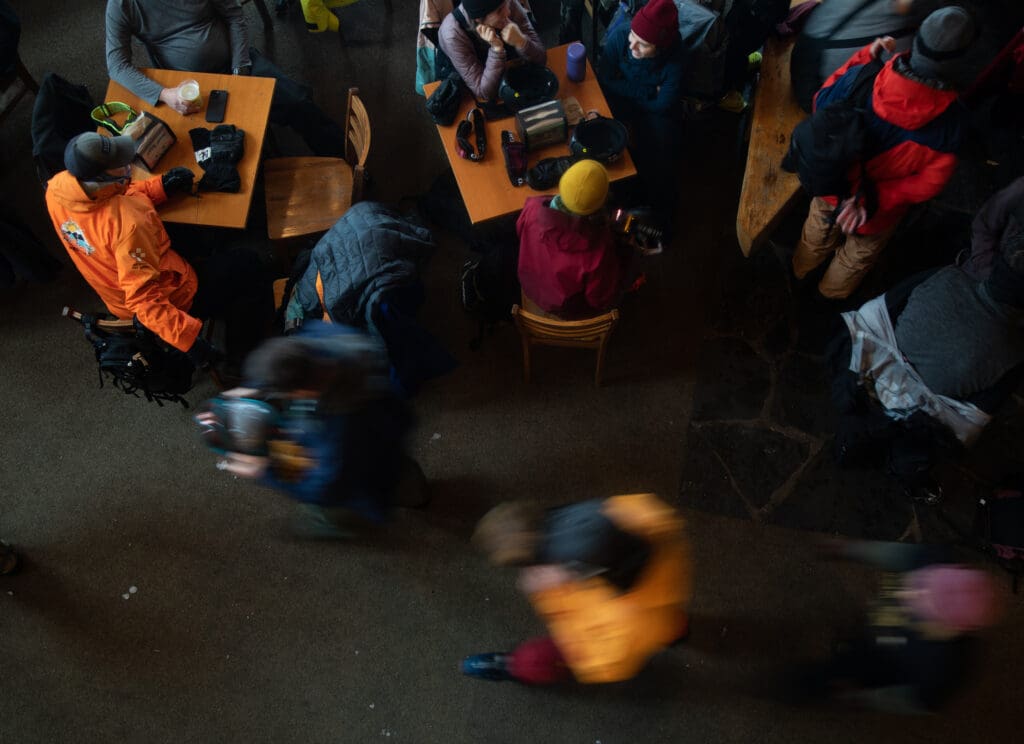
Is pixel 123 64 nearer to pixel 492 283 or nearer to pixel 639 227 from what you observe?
pixel 492 283

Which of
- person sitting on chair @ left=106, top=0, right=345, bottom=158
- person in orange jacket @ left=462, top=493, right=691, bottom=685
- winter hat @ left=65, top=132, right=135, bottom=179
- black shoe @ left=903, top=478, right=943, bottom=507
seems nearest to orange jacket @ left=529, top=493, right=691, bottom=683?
person in orange jacket @ left=462, top=493, right=691, bottom=685

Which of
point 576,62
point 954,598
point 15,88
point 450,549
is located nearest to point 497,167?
point 576,62

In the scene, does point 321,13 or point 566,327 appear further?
point 321,13

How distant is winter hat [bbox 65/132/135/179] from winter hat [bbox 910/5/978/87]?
3.16 m

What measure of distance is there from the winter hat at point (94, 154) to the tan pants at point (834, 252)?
3.08 metres

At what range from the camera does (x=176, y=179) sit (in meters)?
3.04

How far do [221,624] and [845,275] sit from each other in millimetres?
3459

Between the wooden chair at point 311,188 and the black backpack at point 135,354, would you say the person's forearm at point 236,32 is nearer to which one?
the wooden chair at point 311,188

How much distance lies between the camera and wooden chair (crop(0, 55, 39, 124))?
13.0 feet

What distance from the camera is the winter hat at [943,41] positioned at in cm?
239

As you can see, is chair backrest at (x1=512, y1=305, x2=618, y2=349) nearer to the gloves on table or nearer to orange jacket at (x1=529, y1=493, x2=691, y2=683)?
orange jacket at (x1=529, y1=493, x2=691, y2=683)

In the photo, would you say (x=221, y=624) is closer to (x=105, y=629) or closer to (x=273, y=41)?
(x=105, y=629)

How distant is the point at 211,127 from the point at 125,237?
79 cm

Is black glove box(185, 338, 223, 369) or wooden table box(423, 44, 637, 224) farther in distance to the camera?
wooden table box(423, 44, 637, 224)
